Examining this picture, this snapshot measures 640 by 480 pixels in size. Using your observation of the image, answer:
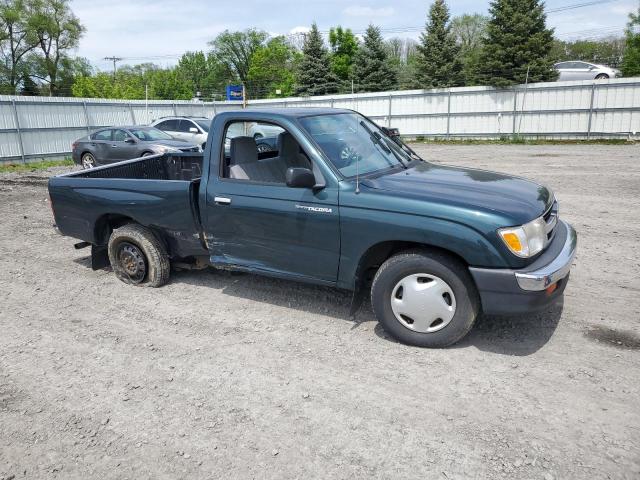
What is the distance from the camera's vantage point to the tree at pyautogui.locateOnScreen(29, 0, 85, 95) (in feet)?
176

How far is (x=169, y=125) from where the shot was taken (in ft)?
62.0

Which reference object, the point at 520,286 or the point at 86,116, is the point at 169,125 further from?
the point at 520,286

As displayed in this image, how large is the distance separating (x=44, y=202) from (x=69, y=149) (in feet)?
40.3

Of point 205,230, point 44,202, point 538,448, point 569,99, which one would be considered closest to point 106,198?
point 205,230

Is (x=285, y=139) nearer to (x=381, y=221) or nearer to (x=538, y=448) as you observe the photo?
(x=381, y=221)

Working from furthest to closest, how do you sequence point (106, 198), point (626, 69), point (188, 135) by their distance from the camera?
point (626, 69) → point (188, 135) → point (106, 198)

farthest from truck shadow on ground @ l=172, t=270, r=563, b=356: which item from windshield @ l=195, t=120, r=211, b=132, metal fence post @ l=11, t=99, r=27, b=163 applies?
metal fence post @ l=11, t=99, r=27, b=163

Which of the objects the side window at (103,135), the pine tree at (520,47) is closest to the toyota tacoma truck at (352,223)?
the side window at (103,135)

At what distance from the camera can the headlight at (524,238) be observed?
11.9 ft

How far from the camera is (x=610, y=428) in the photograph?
302 cm

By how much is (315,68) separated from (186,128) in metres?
22.4

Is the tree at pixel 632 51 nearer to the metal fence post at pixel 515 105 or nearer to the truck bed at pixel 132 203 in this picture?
the metal fence post at pixel 515 105

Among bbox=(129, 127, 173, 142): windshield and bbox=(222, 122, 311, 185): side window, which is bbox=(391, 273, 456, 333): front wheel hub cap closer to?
bbox=(222, 122, 311, 185): side window

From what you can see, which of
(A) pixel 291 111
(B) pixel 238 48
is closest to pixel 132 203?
(A) pixel 291 111
